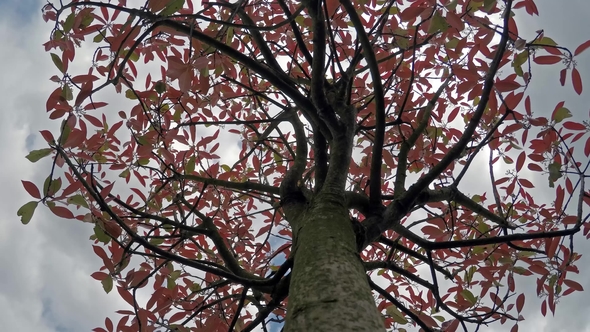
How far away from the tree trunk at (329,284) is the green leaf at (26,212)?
1.16m

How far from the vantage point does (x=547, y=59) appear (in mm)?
1940

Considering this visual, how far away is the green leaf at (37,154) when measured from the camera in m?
1.60

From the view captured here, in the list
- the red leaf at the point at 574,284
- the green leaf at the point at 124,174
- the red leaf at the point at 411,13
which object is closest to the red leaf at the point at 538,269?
the red leaf at the point at 574,284

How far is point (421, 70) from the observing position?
3.14 meters

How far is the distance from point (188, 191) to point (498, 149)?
2573 millimetres

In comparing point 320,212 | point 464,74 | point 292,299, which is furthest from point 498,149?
point 292,299

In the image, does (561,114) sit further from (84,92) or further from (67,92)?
(67,92)

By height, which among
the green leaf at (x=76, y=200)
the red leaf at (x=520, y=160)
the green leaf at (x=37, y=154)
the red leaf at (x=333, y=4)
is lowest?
the green leaf at (x=76, y=200)

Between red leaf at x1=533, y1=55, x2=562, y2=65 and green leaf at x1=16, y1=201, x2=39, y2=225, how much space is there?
8.14 feet

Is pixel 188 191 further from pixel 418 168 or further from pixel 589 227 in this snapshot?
pixel 589 227

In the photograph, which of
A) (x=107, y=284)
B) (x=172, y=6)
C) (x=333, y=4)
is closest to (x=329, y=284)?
(x=172, y=6)

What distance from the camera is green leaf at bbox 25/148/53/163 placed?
1.60 metres

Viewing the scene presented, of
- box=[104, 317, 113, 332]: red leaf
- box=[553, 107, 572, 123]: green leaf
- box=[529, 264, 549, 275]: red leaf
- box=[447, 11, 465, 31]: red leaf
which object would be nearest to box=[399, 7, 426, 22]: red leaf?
box=[447, 11, 465, 31]: red leaf

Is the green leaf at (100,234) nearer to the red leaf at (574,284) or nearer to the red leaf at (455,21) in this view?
the red leaf at (455,21)
